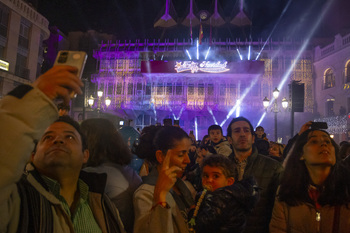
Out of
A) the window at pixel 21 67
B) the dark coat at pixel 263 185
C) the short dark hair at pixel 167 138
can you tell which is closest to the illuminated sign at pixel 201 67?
the window at pixel 21 67

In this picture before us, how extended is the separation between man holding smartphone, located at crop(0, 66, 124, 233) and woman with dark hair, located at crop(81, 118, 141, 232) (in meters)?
0.50

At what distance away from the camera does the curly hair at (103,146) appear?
115 inches

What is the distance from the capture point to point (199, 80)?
101ft

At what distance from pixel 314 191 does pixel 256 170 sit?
0.86m

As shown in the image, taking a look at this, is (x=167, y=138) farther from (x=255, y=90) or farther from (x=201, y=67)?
(x=255, y=90)

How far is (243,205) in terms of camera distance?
2.58 metres

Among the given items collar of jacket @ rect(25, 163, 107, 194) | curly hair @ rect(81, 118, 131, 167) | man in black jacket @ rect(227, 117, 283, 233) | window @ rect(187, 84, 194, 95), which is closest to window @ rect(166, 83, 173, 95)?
window @ rect(187, 84, 194, 95)

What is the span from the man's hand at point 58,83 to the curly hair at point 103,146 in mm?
1882

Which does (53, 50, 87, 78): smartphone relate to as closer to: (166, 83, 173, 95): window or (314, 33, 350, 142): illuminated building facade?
(314, 33, 350, 142): illuminated building facade

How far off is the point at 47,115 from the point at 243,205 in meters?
2.27

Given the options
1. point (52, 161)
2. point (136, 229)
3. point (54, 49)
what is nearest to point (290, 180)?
point (136, 229)

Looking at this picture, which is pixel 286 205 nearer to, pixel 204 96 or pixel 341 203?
pixel 341 203

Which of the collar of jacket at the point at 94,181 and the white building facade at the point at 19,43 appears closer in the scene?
the collar of jacket at the point at 94,181

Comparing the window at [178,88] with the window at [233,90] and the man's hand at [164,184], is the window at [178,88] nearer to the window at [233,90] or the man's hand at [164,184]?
the window at [233,90]
